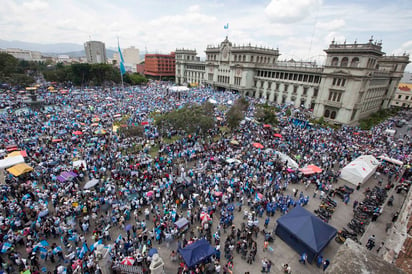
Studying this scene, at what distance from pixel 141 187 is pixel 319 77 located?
149ft

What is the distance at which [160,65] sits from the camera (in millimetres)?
98562

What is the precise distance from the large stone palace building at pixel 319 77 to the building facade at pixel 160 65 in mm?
26195

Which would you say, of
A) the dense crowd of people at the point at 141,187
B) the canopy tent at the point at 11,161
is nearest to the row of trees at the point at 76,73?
the dense crowd of people at the point at 141,187

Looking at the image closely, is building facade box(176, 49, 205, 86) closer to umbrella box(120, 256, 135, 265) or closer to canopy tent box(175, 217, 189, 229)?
canopy tent box(175, 217, 189, 229)

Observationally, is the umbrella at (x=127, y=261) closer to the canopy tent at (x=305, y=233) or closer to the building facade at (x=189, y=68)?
the canopy tent at (x=305, y=233)

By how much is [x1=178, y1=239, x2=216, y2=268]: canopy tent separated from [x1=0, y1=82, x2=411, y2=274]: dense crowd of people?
628 mm

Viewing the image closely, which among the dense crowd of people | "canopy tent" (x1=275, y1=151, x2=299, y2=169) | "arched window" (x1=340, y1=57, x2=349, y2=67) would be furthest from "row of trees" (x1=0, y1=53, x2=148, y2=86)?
"arched window" (x1=340, y1=57, x2=349, y2=67)

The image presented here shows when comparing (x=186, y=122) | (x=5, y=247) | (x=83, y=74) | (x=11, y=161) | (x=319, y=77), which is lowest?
(x=5, y=247)

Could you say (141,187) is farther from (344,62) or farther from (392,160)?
(344,62)

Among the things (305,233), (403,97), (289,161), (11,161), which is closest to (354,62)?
(289,161)

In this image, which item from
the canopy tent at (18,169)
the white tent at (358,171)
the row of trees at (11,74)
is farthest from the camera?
the row of trees at (11,74)

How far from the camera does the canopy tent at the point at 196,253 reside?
10.7 metres

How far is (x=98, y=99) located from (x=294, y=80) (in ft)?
157

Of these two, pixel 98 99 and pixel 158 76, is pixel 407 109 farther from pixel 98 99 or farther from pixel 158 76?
pixel 158 76
